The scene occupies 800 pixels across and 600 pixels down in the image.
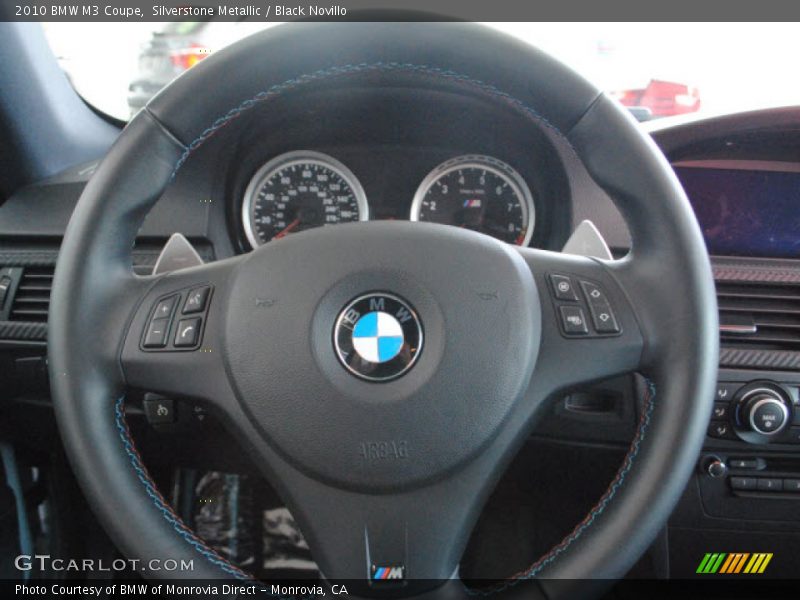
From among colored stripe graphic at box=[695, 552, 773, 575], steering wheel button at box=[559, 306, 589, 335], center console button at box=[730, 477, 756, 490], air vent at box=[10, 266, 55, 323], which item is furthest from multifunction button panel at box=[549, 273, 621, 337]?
air vent at box=[10, 266, 55, 323]

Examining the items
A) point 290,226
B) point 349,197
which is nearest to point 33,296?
point 290,226

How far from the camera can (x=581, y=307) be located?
959mm

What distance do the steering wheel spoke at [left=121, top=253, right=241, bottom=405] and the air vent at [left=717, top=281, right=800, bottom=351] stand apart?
34.6 inches

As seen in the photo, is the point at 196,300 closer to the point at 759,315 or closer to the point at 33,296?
the point at 33,296

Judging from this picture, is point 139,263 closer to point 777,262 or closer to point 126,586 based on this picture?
point 126,586

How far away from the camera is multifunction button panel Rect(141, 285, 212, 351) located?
0.96 metres

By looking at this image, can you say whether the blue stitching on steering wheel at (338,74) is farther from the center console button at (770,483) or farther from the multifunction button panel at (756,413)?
the center console button at (770,483)

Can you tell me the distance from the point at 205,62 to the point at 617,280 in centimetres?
57

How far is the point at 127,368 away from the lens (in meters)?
0.97

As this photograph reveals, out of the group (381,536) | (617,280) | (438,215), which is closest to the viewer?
(381,536)

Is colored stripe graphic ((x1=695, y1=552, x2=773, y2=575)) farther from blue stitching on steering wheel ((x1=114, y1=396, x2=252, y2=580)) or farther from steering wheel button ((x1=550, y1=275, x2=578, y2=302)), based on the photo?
blue stitching on steering wheel ((x1=114, y1=396, x2=252, y2=580))

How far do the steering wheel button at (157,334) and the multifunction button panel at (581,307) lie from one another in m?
0.48

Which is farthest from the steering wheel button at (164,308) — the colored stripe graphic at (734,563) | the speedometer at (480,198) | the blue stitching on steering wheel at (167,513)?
the colored stripe graphic at (734,563)

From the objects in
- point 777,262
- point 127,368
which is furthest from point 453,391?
point 777,262
